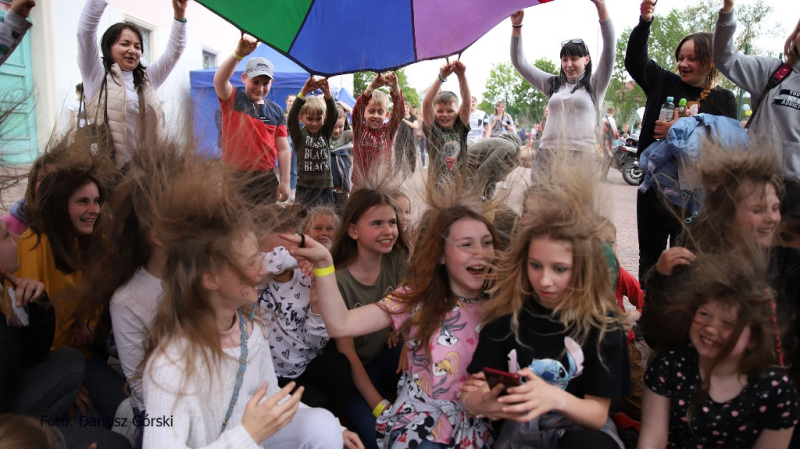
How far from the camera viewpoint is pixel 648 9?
352cm

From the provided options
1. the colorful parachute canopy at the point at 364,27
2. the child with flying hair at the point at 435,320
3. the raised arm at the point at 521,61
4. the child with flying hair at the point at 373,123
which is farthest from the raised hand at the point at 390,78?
the child with flying hair at the point at 435,320

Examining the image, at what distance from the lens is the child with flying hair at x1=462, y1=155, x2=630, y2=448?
1.96 meters

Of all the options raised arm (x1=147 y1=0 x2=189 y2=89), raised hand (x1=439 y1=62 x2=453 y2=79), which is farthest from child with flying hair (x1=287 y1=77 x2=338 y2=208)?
raised arm (x1=147 y1=0 x2=189 y2=89)

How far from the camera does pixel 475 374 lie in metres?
2.02

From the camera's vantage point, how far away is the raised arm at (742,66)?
3.24 metres

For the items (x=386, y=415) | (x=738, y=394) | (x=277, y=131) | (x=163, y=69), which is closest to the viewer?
(x=738, y=394)

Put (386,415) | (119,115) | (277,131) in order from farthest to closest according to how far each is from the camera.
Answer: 1. (277,131)
2. (119,115)
3. (386,415)

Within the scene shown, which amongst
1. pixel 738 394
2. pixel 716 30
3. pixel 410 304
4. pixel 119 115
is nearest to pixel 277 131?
pixel 119 115

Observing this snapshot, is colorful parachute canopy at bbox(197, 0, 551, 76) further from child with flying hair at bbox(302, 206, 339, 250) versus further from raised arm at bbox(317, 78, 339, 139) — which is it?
child with flying hair at bbox(302, 206, 339, 250)

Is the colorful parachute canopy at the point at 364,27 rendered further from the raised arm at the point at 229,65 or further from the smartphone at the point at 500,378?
the smartphone at the point at 500,378

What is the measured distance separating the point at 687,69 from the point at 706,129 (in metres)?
0.66

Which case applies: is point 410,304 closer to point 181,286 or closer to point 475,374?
point 475,374

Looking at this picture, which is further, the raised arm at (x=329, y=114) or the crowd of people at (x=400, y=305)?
the raised arm at (x=329, y=114)

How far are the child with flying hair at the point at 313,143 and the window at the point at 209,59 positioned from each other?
13.4 metres
